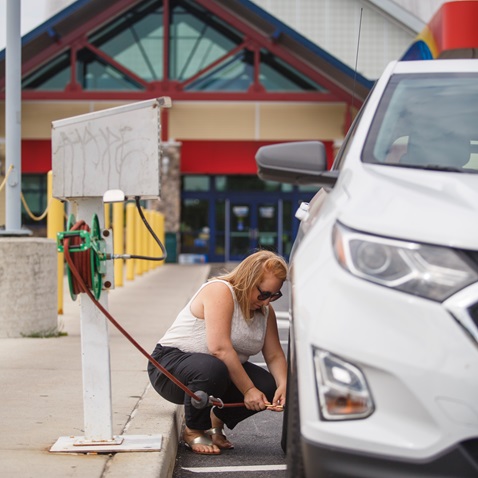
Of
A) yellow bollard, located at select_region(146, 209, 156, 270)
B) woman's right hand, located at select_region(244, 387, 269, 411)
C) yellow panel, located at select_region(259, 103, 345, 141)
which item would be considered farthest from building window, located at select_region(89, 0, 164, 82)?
woman's right hand, located at select_region(244, 387, 269, 411)

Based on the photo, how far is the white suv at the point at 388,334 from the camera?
2.68 metres

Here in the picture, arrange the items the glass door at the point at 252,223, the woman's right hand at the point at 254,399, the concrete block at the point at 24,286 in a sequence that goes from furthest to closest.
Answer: the glass door at the point at 252,223 → the concrete block at the point at 24,286 → the woman's right hand at the point at 254,399

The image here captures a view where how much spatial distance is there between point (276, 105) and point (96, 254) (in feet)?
97.4

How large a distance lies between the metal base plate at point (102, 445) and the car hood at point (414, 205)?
1.86 metres

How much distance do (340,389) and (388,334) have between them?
224 millimetres

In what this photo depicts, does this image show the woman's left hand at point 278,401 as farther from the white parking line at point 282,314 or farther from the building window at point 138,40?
the building window at point 138,40

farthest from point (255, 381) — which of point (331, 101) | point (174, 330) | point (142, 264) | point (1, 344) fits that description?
point (331, 101)

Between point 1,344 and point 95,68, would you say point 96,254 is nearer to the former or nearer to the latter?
point 1,344

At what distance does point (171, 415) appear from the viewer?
5.39m

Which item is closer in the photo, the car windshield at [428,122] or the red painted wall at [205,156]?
the car windshield at [428,122]

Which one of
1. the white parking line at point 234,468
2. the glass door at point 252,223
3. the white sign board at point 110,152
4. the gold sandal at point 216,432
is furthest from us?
the glass door at point 252,223

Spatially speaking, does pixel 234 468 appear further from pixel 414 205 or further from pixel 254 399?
pixel 414 205

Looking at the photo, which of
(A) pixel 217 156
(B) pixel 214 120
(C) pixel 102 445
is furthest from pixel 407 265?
(A) pixel 217 156

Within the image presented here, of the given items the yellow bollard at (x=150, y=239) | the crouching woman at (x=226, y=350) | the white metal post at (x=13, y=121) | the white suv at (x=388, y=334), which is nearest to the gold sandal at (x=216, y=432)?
the crouching woman at (x=226, y=350)
